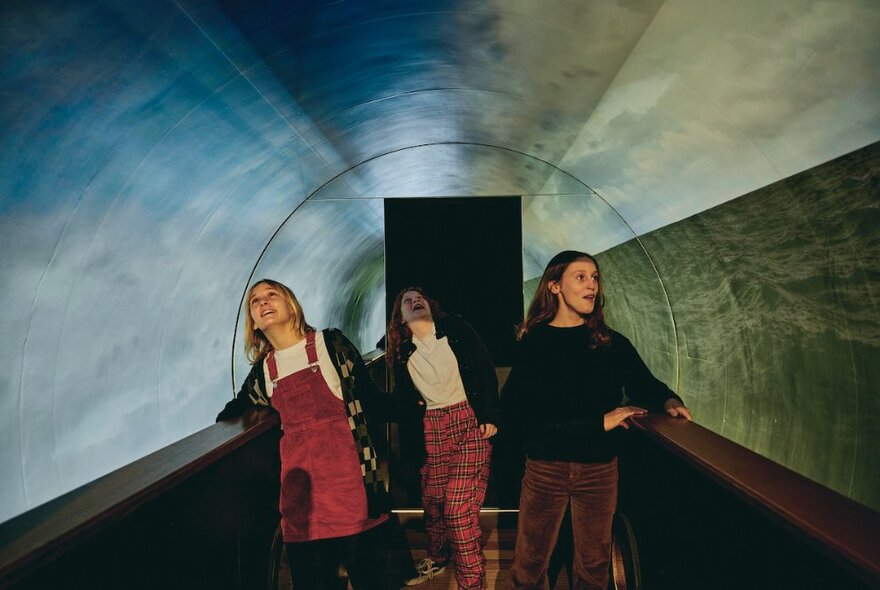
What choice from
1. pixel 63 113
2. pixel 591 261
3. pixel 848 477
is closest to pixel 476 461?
pixel 591 261

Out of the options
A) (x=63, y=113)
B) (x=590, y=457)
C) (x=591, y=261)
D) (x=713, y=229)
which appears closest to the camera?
(x=590, y=457)

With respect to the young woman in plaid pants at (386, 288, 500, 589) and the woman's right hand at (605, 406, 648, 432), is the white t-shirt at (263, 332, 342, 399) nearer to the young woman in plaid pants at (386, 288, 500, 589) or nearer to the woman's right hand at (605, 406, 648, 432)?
the young woman in plaid pants at (386, 288, 500, 589)

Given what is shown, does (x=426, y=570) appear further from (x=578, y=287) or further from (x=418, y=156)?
(x=418, y=156)

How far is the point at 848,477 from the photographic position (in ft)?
12.0

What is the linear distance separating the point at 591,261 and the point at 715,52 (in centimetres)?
202

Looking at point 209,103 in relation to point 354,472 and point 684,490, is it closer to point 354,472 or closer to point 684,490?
point 354,472

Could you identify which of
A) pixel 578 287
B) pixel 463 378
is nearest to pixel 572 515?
pixel 578 287

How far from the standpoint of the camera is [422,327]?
3793 mm

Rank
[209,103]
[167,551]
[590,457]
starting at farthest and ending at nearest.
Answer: [209,103] < [590,457] < [167,551]

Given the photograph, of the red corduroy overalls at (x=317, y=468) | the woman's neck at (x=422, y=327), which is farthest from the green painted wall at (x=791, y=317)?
the red corduroy overalls at (x=317, y=468)

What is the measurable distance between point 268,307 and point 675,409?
7.50 ft

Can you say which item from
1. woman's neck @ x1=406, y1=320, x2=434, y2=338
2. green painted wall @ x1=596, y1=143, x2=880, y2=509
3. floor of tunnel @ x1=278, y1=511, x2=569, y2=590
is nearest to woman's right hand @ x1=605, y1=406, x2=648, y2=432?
woman's neck @ x1=406, y1=320, x2=434, y2=338

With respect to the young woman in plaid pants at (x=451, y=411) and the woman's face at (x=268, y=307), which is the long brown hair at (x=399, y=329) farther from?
the woman's face at (x=268, y=307)

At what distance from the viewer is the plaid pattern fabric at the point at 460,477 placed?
3498mm
